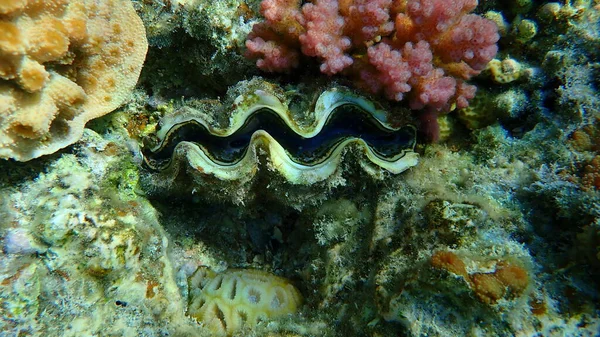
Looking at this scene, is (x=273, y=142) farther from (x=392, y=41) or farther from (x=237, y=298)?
(x=237, y=298)

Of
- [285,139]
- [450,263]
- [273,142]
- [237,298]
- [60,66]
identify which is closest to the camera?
[450,263]

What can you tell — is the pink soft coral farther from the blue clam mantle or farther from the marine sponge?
the marine sponge

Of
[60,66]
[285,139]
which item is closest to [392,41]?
[285,139]

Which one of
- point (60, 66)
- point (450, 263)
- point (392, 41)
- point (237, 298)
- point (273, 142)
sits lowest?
point (237, 298)

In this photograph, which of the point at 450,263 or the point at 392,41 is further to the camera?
the point at 392,41

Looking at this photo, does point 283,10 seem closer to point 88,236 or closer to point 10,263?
point 88,236

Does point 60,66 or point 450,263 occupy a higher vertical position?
point 450,263

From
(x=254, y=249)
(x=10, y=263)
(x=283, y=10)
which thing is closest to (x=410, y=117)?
(x=283, y=10)

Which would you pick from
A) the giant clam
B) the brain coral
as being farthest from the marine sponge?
the brain coral
